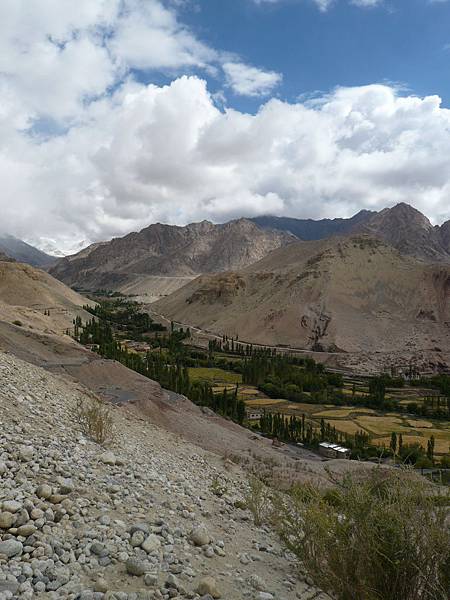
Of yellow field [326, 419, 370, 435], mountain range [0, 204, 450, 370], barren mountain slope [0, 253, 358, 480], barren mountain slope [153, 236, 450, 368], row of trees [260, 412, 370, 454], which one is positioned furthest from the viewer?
barren mountain slope [153, 236, 450, 368]

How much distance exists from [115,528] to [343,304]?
437 feet

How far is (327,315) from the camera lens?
431 feet

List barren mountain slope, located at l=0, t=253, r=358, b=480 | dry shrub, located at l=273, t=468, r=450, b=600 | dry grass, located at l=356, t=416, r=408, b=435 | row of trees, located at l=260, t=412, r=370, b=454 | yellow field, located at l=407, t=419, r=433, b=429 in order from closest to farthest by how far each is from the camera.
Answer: dry shrub, located at l=273, t=468, r=450, b=600 < barren mountain slope, located at l=0, t=253, r=358, b=480 < row of trees, located at l=260, t=412, r=370, b=454 < dry grass, located at l=356, t=416, r=408, b=435 < yellow field, located at l=407, t=419, r=433, b=429

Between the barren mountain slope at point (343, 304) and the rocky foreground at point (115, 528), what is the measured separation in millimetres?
110321

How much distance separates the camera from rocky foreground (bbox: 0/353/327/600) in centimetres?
690

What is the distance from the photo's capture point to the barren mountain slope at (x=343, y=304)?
124 metres

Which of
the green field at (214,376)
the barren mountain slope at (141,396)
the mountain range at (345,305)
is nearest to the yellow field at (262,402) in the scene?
the green field at (214,376)

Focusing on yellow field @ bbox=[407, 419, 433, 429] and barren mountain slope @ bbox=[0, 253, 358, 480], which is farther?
yellow field @ bbox=[407, 419, 433, 429]

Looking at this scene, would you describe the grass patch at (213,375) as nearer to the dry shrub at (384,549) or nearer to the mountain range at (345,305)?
the mountain range at (345,305)

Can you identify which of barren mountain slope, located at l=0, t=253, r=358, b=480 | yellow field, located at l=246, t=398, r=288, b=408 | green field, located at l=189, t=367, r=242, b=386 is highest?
barren mountain slope, located at l=0, t=253, r=358, b=480

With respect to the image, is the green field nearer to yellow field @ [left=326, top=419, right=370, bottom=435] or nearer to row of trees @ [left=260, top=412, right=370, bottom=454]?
yellow field @ [left=326, top=419, right=370, bottom=435]

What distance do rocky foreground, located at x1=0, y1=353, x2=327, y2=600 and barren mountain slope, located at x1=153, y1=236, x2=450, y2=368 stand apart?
362ft

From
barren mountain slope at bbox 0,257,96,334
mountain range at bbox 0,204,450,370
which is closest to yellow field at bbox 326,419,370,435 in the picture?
mountain range at bbox 0,204,450,370

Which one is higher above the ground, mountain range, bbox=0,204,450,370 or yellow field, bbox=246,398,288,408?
mountain range, bbox=0,204,450,370
